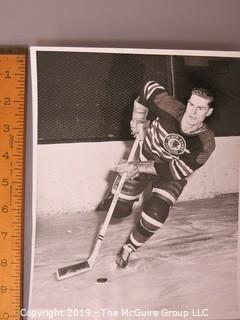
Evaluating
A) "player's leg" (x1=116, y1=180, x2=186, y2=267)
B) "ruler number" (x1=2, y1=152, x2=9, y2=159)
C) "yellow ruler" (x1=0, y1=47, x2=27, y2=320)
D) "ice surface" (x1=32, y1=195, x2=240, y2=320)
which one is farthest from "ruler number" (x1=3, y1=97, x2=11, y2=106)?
"player's leg" (x1=116, y1=180, x2=186, y2=267)

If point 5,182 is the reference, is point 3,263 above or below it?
below

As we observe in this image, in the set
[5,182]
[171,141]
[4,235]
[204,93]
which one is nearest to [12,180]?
[5,182]

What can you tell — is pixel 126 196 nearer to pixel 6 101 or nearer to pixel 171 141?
pixel 171 141

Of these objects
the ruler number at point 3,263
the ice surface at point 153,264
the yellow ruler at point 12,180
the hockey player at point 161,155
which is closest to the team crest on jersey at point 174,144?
the hockey player at point 161,155

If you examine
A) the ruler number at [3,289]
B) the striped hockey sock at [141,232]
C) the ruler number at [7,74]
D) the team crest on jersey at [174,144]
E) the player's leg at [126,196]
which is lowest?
the ruler number at [3,289]

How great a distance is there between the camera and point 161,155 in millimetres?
912

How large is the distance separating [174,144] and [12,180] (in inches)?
14.0

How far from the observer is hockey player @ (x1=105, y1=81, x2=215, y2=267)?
90 cm

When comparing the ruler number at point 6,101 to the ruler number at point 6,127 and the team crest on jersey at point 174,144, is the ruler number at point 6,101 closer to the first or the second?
the ruler number at point 6,127

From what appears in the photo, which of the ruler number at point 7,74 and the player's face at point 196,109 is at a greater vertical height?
the ruler number at point 7,74

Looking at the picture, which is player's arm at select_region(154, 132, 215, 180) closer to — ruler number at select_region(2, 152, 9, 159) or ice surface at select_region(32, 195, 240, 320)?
ice surface at select_region(32, 195, 240, 320)

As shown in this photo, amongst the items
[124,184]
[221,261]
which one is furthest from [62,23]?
[221,261]

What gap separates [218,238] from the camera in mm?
930

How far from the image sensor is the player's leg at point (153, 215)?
0.90 metres
